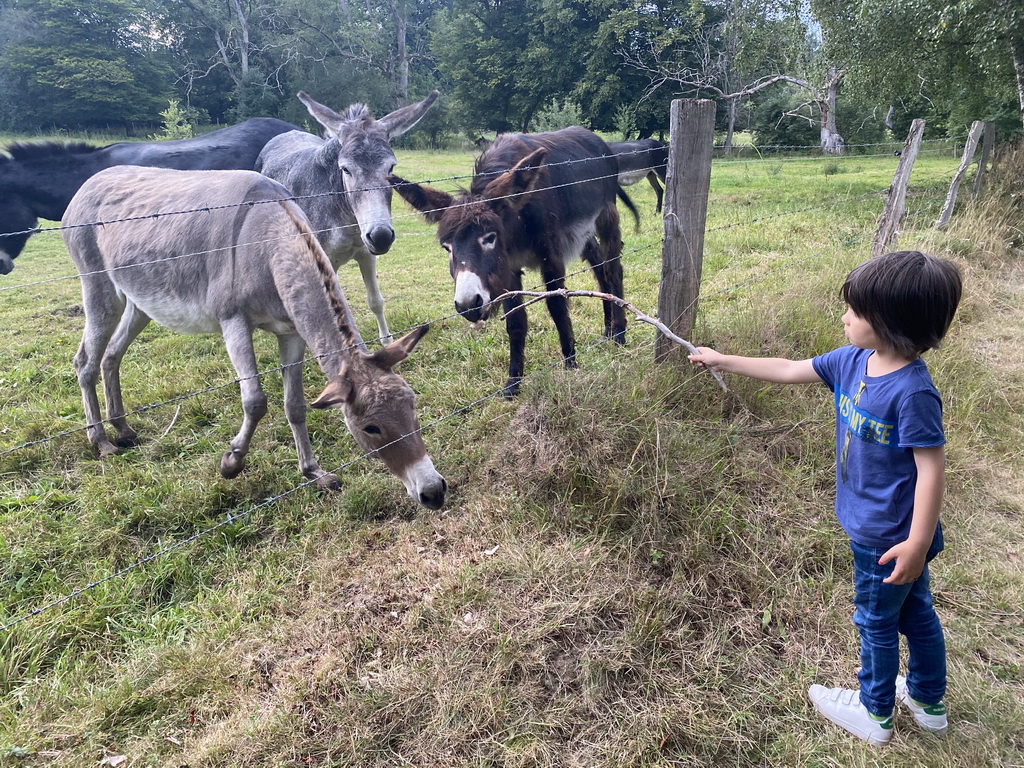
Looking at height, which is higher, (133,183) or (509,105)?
(509,105)

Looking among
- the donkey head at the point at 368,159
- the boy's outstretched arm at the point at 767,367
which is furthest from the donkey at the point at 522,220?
the boy's outstretched arm at the point at 767,367

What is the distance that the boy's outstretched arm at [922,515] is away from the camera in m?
1.59

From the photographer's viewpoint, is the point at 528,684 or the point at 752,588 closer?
the point at 528,684

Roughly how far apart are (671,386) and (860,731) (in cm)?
176

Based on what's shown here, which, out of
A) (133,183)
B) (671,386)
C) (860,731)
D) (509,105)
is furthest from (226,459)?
(509,105)

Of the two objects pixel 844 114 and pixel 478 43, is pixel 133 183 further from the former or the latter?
pixel 844 114

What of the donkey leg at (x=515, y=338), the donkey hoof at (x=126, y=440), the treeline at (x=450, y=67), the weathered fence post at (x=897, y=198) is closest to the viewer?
the donkey hoof at (x=126, y=440)

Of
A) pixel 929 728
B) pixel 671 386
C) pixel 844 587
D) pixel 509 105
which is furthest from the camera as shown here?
pixel 509 105

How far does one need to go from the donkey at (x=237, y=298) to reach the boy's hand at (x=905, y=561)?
1.99m

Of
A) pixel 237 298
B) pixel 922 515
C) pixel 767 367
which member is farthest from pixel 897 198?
pixel 237 298

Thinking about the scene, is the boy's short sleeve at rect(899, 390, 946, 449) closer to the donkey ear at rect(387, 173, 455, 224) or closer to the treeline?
the donkey ear at rect(387, 173, 455, 224)

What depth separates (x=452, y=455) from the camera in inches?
144

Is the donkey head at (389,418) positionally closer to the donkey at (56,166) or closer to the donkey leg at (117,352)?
the donkey leg at (117,352)

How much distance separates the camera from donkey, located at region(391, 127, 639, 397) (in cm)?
395
